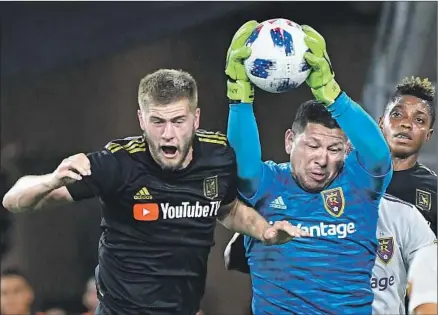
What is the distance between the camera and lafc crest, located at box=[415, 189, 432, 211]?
2.52 meters

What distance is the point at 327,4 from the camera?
2.57m

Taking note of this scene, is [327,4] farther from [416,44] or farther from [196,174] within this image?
[196,174]

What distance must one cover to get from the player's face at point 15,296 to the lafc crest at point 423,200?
51.0 inches

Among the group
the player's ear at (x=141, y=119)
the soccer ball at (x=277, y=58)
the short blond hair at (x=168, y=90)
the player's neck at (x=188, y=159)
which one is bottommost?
the player's neck at (x=188, y=159)

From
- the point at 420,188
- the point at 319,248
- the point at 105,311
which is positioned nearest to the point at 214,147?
the point at 319,248

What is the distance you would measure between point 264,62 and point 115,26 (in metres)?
0.62

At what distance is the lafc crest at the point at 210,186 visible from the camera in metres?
2.35

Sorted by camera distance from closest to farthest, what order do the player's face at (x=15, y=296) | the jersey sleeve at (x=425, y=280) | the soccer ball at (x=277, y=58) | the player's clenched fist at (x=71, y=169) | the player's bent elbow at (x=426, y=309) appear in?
the jersey sleeve at (x=425, y=280) < the player's bent elbow at (x=426, y=309) < the player's clenched fist at (x=71, y=169) < the soccer ball at (x=277, y=58) < the player's face at (x=15, y=296)

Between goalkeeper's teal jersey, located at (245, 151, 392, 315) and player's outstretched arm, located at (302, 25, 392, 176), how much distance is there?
0.09 m

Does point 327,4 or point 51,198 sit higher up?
point 327,4

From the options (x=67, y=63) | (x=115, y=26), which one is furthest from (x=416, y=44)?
(x=67, y=63)

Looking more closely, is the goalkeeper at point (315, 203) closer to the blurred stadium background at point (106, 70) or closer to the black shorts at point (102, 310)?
the blurred stadium background at point (106, 70)

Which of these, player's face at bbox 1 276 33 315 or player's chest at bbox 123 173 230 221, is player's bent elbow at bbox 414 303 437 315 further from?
player's face at bbox 1 276 33 315

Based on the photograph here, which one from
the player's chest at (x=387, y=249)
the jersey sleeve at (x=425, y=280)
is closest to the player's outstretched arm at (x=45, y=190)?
the jersey sleeve at (x=425, y=280)
